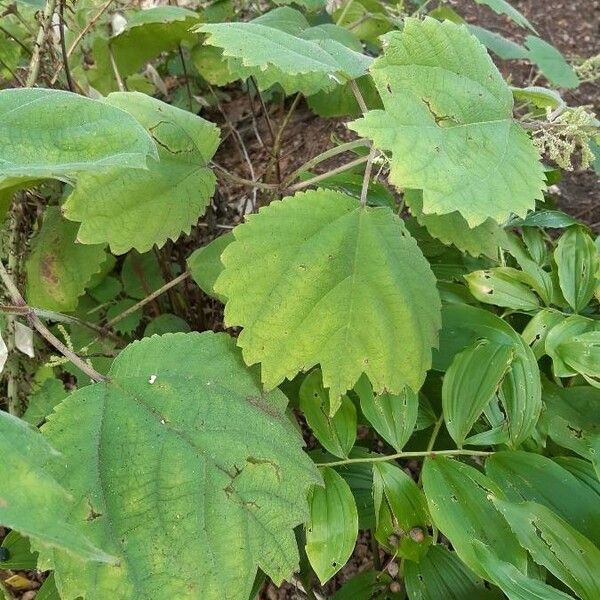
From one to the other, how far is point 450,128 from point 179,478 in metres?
0.56

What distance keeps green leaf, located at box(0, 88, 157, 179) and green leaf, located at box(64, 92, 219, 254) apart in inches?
7.3

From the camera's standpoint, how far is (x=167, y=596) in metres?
0.66

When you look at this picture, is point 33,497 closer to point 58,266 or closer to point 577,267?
point 58,266

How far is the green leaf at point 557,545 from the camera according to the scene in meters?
0.69

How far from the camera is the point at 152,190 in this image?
37.2 inches

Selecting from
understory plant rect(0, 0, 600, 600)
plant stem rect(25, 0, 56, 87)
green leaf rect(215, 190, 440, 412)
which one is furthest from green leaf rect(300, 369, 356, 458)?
plant stem rect(25, 0, 56, 87)

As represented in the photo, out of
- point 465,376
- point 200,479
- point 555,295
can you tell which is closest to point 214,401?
point 200,479

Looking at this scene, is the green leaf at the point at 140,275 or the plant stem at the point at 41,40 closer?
the plant stem at the point at 41,40

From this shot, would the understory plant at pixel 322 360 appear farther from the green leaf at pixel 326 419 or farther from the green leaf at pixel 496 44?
the green leaf at pixel 496 44

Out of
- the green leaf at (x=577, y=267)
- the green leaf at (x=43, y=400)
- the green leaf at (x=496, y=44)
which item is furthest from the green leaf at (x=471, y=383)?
the green leaf at (x=496, y=44)

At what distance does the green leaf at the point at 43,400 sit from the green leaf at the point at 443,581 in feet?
2.05

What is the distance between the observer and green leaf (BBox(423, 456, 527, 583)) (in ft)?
2.41

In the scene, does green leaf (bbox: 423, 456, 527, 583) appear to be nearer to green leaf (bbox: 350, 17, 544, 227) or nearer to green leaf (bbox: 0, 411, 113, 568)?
green leaf (bbox: 350, 17, 544, 227)

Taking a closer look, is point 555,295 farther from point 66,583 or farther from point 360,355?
point 66,583
